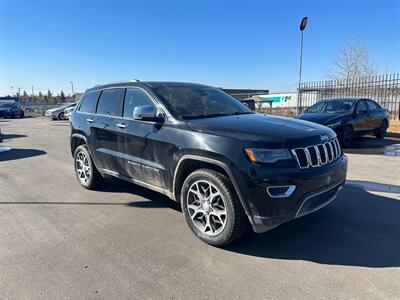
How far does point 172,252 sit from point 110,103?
2.69 m

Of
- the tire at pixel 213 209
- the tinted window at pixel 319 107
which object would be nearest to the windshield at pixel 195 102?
the tire at pixel 213 209

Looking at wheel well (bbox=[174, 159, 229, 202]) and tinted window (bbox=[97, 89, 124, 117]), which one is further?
tinted window (bbox=[97, 89, 124, 117])

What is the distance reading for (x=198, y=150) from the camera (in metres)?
3.46

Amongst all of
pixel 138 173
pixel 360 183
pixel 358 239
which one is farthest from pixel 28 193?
pixel 360 183

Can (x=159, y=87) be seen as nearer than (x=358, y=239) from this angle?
No

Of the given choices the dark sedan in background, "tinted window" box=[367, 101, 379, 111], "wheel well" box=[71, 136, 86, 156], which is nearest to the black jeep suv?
"wheel well" box=[71, 136, 86, 156]

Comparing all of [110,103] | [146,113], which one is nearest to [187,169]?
[146,113]

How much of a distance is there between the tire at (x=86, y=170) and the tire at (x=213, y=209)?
7.75 ft

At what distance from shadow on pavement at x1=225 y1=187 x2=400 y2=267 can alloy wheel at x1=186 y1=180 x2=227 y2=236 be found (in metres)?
0.29

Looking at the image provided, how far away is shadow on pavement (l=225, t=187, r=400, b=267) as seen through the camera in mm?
3240

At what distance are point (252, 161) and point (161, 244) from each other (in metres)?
1.41

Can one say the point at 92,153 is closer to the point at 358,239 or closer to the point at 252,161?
the point at 252,161

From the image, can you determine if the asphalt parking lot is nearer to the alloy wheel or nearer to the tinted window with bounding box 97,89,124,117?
the alloy wheel

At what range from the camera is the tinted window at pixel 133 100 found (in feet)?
14.3
